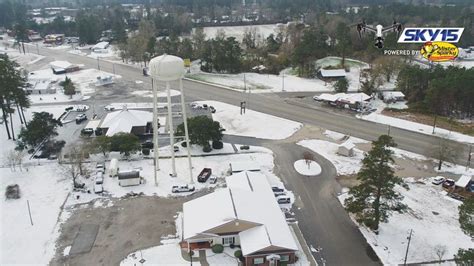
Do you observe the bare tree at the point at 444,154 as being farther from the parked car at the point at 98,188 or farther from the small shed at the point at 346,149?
the parked car at the point at 98,188

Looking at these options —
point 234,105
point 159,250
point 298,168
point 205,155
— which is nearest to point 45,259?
point 159,250

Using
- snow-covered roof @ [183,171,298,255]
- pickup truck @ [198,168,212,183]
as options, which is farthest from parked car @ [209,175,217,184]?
snow-covered roof @ [183,171,298,255]

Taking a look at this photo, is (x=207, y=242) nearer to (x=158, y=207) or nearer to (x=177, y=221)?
(x=177, y=221)

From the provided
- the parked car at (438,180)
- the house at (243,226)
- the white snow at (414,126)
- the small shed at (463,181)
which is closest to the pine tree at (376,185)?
the house at (243,226)

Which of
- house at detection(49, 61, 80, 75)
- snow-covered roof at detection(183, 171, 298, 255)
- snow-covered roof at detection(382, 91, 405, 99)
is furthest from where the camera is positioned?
house at detection(49, 61, 80, 75)

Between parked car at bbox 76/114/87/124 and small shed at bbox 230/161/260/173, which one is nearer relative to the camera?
small shed at bbox 230/161/260/173

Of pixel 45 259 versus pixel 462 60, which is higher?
pixel 462 60

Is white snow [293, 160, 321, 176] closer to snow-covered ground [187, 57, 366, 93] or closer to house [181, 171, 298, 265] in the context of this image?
house [181, 171, 298, 265]
